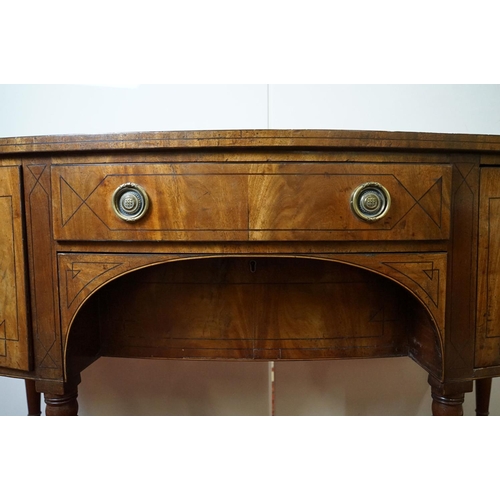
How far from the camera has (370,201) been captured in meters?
0.54

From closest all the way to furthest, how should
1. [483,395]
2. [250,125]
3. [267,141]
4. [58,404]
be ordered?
[267,141], [58,404], [483,395], [250,125]

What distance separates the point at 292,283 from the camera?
0.73 metres

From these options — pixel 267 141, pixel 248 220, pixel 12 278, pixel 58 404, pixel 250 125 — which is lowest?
pixel 58 404

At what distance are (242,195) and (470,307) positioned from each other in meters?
0.44

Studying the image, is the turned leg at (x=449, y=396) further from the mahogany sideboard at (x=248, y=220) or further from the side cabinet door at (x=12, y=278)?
the side cabinet door at (x=12, y=278)

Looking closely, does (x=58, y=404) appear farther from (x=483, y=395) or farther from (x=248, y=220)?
(x=483, y=395)

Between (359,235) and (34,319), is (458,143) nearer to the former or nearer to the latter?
(359,235)

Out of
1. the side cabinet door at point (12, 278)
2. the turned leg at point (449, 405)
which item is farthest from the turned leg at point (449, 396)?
the side cabinet door at point (12, 278)

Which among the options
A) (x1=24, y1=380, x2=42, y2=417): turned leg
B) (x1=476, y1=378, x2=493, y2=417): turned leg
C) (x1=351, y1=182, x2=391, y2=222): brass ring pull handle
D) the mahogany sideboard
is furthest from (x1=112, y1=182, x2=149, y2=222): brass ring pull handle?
(x1=476, y1=378, x2=493, y2=417): turned leg

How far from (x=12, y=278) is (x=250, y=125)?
0.72m

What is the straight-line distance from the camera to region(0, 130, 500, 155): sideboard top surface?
1.72ft

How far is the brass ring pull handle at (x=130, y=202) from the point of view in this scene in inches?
21.4

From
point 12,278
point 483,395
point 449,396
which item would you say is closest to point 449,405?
point 449,396

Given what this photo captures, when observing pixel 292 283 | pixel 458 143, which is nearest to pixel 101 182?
pixel 292 283
